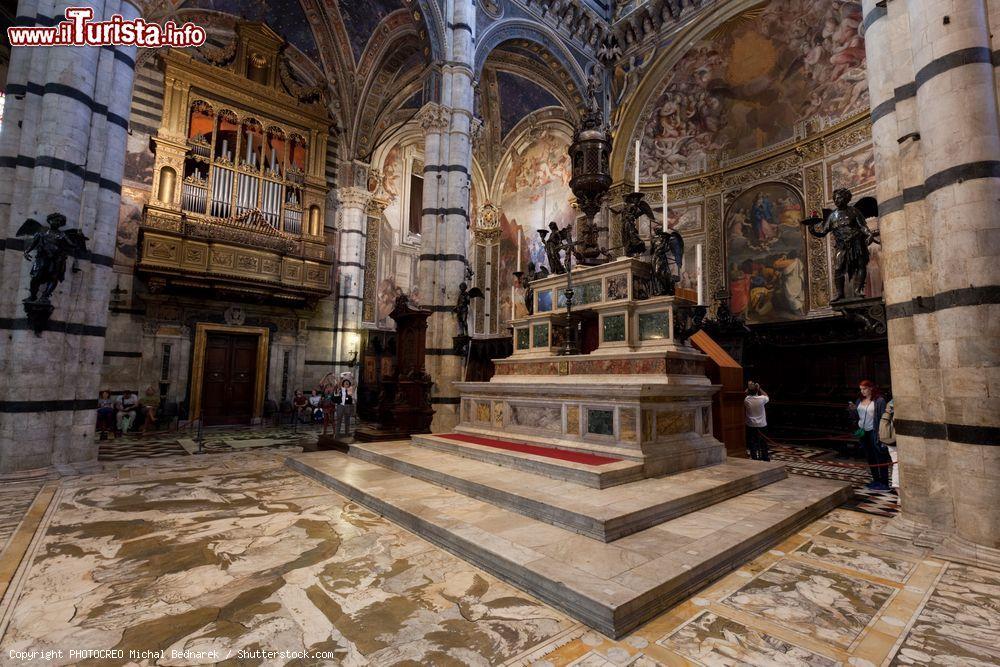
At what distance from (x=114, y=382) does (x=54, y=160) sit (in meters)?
7.31

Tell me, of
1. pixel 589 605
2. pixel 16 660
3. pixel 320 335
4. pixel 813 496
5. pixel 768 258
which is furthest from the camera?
pixel 320 335

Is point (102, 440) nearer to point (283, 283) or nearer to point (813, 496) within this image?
point (283, 283)

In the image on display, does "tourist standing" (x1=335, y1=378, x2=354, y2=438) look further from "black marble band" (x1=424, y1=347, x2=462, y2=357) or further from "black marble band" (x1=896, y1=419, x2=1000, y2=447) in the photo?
"black marble band" (x1=896, y1=419, x2=1000, y2=447)

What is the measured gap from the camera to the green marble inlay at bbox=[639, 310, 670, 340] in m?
6.04

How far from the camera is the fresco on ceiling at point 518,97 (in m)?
17.4

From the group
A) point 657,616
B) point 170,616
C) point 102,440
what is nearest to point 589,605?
point 657,616

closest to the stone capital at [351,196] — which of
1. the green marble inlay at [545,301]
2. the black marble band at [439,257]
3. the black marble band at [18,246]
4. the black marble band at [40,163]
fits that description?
the black marble band at [439,257]

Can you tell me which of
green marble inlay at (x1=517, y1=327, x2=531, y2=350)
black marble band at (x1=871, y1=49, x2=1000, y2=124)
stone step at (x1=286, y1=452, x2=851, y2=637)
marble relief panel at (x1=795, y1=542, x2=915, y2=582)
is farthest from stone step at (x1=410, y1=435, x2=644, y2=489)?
black marble band at (x1=871, y1=49, x2=1000, y2=124)

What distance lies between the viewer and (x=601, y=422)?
5438 millimetres

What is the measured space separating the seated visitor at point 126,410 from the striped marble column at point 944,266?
46.7 feet

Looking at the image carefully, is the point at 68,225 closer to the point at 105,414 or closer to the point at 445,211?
the point at 105,414

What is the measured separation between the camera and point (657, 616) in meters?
2.53

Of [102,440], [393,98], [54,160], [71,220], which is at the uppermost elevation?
[393,98]

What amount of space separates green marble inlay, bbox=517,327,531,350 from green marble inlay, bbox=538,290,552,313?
48cm
